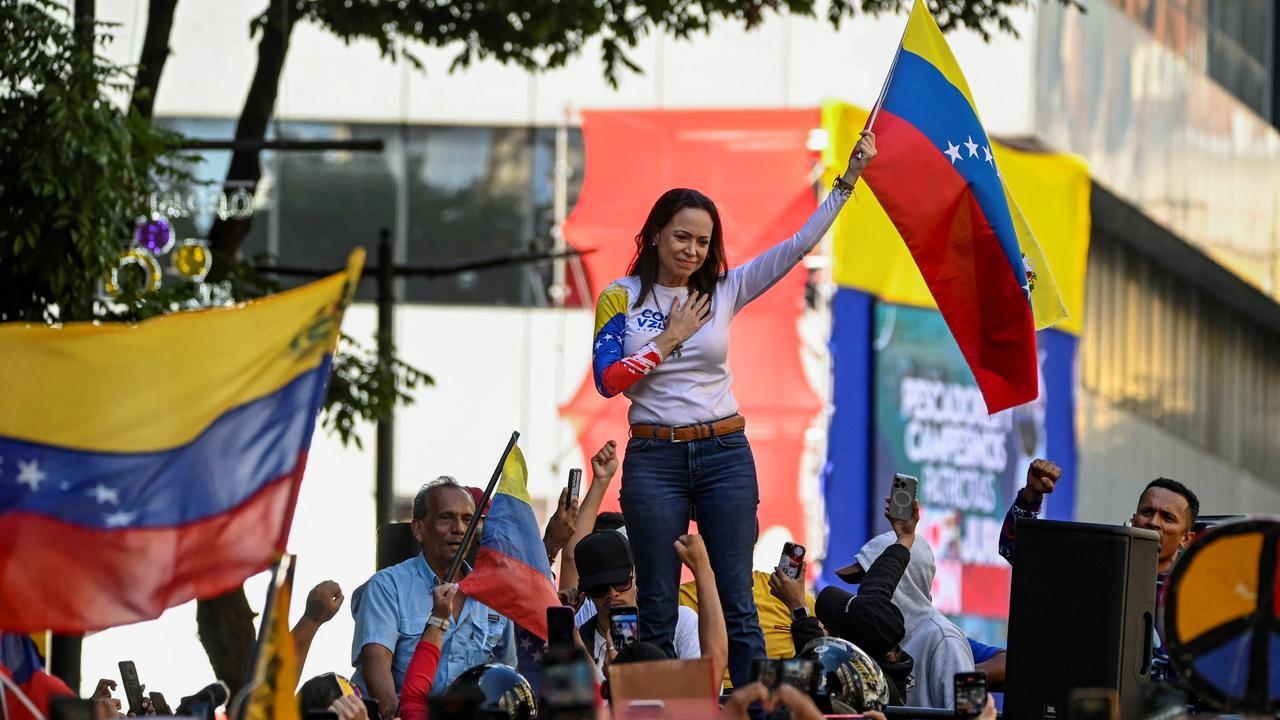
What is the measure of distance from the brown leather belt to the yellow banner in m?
10.0

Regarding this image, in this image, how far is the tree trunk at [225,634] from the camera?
14820 mm

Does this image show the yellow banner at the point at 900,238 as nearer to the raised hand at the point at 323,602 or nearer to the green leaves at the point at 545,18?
the green leaves at the point at 545,18

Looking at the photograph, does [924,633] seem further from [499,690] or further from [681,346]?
[499,690]

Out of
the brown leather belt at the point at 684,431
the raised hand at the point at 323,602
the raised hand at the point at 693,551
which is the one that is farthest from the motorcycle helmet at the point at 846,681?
the raised hand at the point at 323,602

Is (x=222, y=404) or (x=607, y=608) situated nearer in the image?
(x=222, y=404)

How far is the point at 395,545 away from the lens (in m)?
11.1

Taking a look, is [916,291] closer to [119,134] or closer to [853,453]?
[853,453]

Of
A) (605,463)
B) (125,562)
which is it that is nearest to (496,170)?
(605,463)

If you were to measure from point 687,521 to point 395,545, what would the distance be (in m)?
3.29

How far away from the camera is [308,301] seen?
677cm

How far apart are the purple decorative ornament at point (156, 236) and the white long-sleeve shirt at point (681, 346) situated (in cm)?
801

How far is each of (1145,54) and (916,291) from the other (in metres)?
8.86

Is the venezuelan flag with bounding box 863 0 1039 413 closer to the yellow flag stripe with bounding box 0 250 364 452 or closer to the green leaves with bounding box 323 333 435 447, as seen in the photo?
the yellow flag stripe with bounding box 0 250 364 452

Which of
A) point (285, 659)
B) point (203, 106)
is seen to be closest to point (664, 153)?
point (203, 106)
